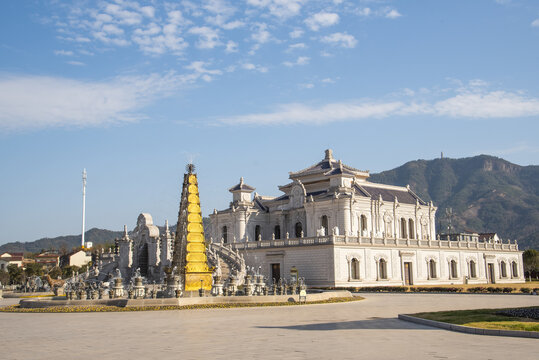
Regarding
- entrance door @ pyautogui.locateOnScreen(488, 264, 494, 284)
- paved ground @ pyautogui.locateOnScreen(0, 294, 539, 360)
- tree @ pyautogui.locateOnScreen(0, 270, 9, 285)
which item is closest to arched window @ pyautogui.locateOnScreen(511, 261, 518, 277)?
entrance door @ pyautogui.locateOnScreen(488, 264, 494, 284)

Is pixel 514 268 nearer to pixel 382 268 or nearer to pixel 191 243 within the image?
pixel 382 268

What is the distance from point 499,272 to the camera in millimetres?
74375

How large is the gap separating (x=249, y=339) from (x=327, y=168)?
55.0 meters

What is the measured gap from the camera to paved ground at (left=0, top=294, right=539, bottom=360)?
44.2 feet

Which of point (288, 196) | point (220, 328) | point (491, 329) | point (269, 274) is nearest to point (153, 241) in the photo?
point (269, 274)

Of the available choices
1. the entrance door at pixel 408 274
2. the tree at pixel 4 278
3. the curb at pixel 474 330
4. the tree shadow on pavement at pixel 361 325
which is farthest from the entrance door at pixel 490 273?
the tree at pixel 4 278

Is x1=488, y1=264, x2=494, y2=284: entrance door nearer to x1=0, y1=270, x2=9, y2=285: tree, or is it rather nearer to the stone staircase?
the stone staircase

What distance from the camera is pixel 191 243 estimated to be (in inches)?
1400

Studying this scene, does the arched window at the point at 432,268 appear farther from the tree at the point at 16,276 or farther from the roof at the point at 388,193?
the tree at the point at 16,276

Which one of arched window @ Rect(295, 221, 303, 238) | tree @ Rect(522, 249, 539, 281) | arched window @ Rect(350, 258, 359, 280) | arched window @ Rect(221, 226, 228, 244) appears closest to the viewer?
arched window @ Rect(350, 258, 359, 280)

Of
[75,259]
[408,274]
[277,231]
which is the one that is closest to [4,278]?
[75,259]

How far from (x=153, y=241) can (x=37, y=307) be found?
30.4 meters

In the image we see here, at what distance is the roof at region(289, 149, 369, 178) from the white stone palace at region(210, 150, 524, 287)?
13 centimetres

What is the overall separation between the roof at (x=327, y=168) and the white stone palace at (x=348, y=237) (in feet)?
0.44
